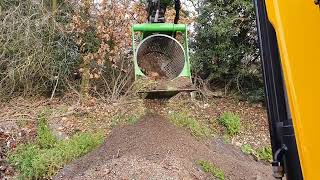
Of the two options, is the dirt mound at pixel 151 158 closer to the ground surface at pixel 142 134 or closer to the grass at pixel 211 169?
the ground surface at pixel 142 134

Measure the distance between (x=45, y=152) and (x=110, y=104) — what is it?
2096mm

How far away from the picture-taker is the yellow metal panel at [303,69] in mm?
1248

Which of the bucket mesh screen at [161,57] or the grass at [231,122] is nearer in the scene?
the bucket mesh screen at [161,57]

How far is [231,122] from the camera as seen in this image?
304 inches

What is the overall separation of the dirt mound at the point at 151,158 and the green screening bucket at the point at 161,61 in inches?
28.1

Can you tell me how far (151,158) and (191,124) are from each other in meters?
2.09

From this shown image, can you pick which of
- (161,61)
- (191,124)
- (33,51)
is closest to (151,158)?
(161,61)

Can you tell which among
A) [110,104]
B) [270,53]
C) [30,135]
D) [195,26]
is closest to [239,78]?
[195,26]

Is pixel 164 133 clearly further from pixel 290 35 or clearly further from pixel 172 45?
pixel 290 35

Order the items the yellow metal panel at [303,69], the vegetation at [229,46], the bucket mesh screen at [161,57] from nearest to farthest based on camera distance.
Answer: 1. the yellow metal panel at [303,69]
2. the bucket mesh screen at [161,57]
3. the vegetation at [229,46]

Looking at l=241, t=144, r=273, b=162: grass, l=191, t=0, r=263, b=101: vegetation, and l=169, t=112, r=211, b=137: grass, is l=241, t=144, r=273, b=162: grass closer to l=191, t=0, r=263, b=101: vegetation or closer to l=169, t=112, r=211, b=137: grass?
l=169, t=112, r=211, b=137: grass

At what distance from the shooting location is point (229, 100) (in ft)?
28.4

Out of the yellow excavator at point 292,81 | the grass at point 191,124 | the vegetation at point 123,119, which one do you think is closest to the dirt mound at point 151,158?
the grass at point 191,124

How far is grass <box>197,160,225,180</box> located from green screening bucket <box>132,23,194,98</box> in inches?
36.4
